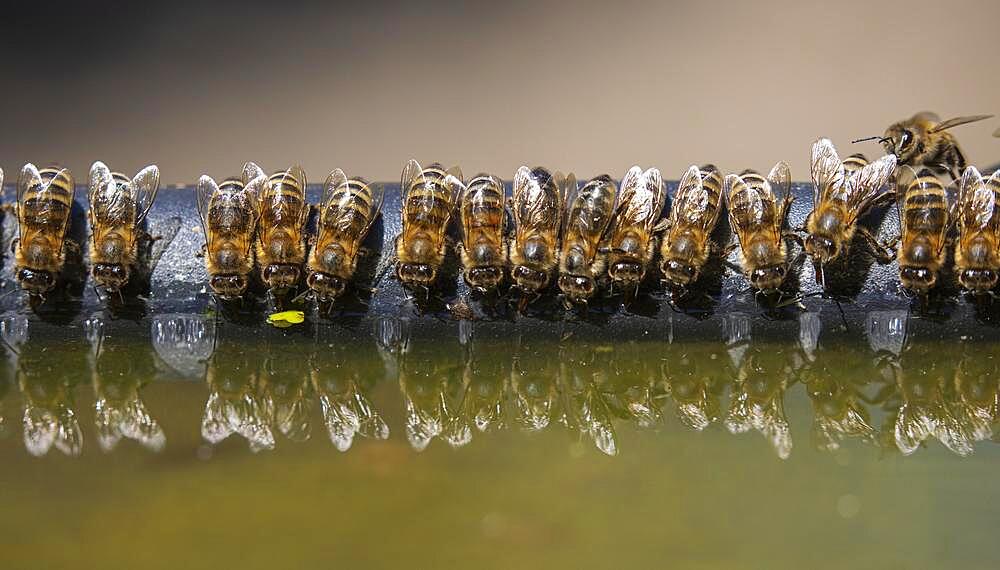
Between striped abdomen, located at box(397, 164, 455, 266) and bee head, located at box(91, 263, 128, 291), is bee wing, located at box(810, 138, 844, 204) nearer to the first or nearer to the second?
striped abdomen, located at box(397, 164, 455, 266)

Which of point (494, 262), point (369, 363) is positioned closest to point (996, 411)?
point (494, 262)

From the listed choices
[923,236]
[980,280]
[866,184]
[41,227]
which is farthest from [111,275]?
[980,280]

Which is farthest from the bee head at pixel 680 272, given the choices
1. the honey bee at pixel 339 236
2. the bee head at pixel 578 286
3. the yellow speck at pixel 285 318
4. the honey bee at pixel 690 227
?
the yellow speck at pixel 285 318

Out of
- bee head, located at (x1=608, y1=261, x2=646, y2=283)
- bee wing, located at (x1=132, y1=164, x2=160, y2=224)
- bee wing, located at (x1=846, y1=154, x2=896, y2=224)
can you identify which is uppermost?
bee wing, located at (x1=846, y1=154, x2=896, y2=224)

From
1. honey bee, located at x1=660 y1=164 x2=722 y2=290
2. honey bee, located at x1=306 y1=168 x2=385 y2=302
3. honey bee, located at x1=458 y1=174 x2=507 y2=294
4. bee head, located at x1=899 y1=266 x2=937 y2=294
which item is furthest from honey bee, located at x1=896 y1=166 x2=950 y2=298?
honey bee, located at x1=306 y1=168 x2=385 y2=302

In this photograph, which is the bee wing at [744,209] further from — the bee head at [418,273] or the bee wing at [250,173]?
the bee wing at [250,173]

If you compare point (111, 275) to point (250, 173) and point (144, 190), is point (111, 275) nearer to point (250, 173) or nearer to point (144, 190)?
point (144, 190)

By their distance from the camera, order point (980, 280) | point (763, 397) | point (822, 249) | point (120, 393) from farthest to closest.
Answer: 1. point (822, 249)
2. point (980, 280)
3. point (120, 393)
4. point (763, 397)
